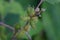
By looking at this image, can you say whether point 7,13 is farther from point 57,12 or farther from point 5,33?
point 57,12

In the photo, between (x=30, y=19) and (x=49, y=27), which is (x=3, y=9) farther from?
(x=30, y=19)

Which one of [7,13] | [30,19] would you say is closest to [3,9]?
[7,13]

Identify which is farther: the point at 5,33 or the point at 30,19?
the point at 5,33

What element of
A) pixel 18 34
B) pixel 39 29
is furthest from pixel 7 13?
pixel 18 34

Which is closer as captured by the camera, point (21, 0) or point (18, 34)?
point (18, 34)

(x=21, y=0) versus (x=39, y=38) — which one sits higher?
(x=21, y=0)

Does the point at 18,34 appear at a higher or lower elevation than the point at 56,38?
higher

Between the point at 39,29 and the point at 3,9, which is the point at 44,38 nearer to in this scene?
the point at 39,29
